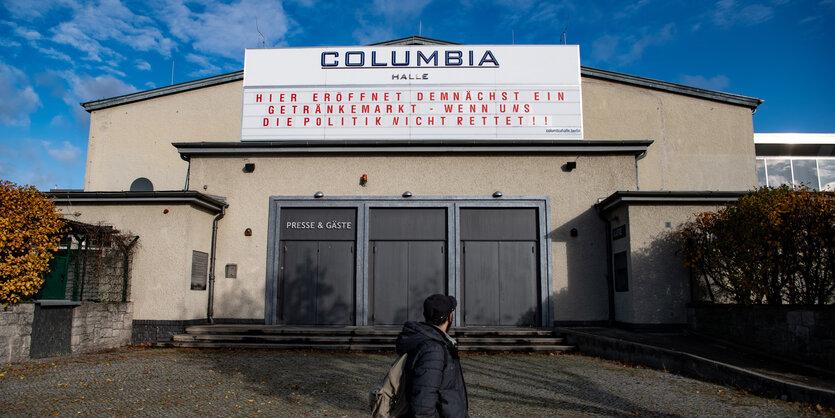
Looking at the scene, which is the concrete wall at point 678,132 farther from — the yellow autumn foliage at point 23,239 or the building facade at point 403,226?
the yellow autumn foliage at point 23,239

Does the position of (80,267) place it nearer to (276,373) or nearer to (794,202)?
(276,373)

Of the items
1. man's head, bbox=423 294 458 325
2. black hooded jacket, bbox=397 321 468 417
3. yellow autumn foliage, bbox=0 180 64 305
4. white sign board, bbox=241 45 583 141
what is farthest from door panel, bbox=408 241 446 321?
black hooded jacket, bbox=397 321 468 417

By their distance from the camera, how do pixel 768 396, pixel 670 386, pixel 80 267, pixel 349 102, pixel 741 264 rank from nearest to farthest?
pixel 768 396 → pixel 670 386 → pixel 741 264 → pixel 80 267 → pixel 349 102

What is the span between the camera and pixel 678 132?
54.5 ft

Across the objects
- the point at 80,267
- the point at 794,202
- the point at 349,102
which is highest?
the point at 349,102

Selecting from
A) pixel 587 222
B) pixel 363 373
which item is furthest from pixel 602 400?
pixel 587 222

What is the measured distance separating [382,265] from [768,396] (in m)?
8.24

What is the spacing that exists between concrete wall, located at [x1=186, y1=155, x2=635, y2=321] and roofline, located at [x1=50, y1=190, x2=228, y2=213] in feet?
4.12

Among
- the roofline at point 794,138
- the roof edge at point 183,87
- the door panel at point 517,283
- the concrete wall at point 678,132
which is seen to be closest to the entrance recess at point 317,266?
the door panel at point 517,283

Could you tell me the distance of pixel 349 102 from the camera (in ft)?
46.2

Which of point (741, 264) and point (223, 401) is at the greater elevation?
point (741, 264)

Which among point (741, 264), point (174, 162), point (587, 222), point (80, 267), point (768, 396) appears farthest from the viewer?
point (174, 162)

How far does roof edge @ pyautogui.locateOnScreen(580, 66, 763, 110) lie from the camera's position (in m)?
16.7

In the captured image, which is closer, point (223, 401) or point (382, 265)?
point (223, 401)
